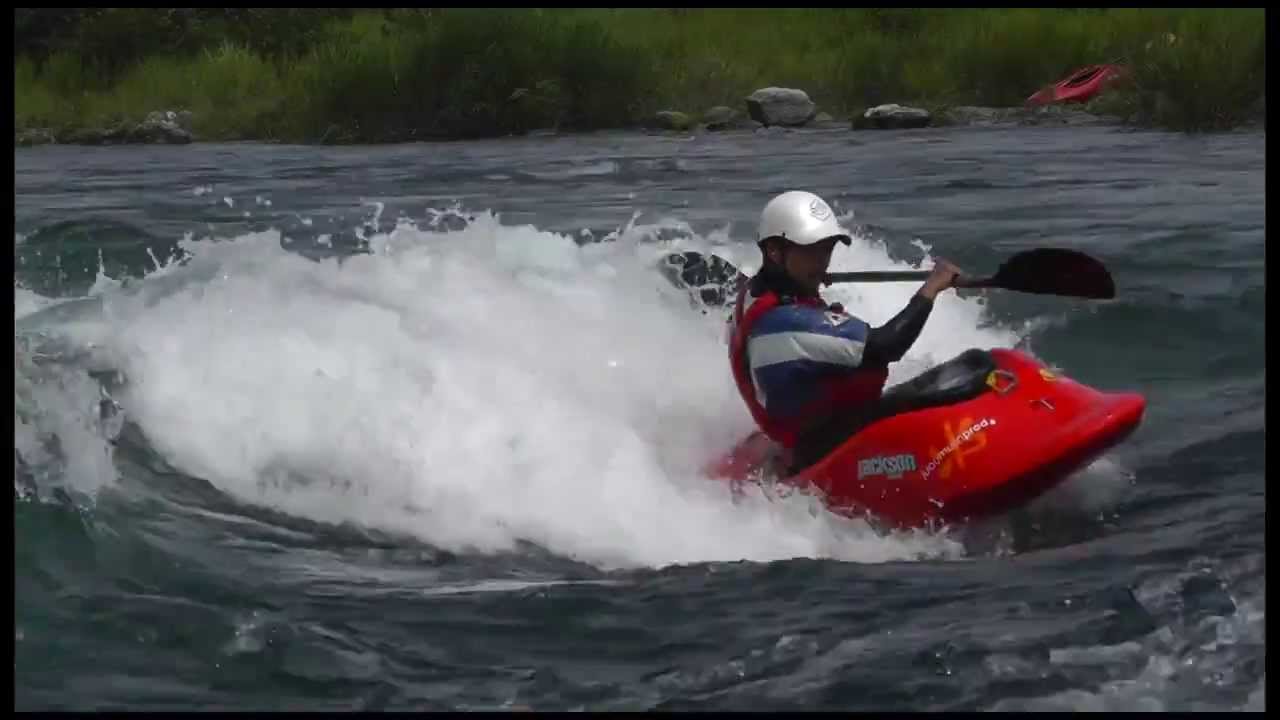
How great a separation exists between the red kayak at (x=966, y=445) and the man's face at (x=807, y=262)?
482 mm

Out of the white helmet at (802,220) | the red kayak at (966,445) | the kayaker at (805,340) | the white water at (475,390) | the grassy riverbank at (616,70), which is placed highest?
the white helmet at (802,220)

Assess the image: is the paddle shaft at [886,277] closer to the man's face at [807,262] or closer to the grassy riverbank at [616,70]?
the man's face at [807,262]

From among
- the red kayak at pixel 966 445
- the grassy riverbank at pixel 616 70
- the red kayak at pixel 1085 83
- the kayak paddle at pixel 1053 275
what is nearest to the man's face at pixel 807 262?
the kayak paddle at pixel 1053 275

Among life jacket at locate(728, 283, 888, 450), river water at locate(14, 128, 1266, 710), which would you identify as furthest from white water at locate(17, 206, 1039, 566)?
life jacket at locate(728, 283, 888, 450)

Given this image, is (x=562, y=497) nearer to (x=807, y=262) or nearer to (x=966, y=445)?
(x=807, y=262)

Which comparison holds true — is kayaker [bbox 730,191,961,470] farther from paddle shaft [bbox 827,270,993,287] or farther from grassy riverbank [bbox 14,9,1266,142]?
grassy riverbank [bbox 14,9,1266,142]

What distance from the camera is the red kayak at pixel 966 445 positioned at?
657 cm

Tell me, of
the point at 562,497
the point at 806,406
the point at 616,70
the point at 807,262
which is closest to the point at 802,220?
the point at 807,262

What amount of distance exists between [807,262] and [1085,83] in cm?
1121

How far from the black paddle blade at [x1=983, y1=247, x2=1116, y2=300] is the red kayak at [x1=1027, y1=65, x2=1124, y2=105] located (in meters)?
10.2

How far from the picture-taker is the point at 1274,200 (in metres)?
12.7

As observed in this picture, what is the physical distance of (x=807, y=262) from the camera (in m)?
6.79

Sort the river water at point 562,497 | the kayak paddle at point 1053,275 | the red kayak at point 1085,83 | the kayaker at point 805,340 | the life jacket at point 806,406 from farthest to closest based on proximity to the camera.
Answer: the red kayak at point 1085,83, the kayak paddle at point 1053,275, the life jacket at point 806,406, the kayaker at point 805,340, the river water at point 562,497

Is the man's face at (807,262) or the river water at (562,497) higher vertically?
the man's face at (807,262)
